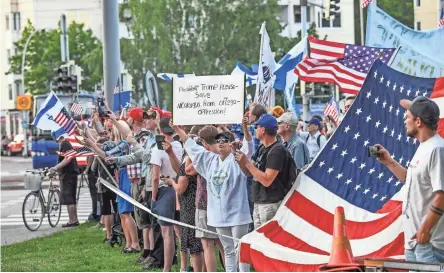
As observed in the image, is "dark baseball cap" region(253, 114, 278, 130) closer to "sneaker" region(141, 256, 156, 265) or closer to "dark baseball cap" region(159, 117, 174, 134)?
"dark baseball cap" region(159, 117, 174, 134)

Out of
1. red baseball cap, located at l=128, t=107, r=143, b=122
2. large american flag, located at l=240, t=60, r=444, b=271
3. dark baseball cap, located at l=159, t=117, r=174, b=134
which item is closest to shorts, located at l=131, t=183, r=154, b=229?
red baseball cap, located at l=128, t=107, r=143, b=122

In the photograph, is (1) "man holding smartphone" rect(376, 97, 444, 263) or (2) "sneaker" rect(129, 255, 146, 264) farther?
(2) "sneaker" rect(129, 255, 146, 264)

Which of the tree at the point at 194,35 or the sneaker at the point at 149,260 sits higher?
the tree at the point at 194,35

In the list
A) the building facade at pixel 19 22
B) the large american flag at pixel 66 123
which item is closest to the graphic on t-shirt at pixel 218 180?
the large american flag at pixel 66 123

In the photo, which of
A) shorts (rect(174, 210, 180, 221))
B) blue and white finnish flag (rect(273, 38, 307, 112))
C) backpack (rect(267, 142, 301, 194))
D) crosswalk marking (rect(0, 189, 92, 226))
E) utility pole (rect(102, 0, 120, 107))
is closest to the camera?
backpack (rect(267, 142, 301, 194))

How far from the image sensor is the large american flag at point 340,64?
1666 centimetres

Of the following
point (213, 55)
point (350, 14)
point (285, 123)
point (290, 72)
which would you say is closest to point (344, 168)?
point (285, 123)

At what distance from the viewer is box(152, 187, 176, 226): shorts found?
1295 cm

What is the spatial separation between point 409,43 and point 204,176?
5998 mm

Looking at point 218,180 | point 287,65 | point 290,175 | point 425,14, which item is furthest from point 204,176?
point 425,14

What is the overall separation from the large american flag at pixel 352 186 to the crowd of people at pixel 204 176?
299 mm

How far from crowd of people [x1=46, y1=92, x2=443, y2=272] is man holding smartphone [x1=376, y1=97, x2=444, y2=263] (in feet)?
1.18

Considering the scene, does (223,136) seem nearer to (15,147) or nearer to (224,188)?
(224,188)

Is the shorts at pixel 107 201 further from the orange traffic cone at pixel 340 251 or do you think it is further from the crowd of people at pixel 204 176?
the orange traffic cone at pixel 340 251
